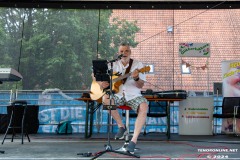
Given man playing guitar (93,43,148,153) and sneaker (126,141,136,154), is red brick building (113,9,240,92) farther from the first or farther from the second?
sneaker (126,141,136,154)

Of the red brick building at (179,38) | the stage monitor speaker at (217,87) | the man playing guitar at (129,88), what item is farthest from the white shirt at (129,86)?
the stage monitor speaker at (217,87)

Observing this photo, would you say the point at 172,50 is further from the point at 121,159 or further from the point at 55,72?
the point at 121,159

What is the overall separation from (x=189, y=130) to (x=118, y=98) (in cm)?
310

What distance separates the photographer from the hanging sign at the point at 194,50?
6973 millimetres

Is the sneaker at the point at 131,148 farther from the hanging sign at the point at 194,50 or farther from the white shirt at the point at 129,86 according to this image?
the hanging sign at the point at 194,50

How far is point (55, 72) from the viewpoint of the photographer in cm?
715

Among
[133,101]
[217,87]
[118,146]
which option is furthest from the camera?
[217,87]

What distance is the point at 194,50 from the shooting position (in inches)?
276

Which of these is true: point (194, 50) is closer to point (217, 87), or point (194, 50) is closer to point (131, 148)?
point (217, 87)

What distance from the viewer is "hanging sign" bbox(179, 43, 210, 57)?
697cm

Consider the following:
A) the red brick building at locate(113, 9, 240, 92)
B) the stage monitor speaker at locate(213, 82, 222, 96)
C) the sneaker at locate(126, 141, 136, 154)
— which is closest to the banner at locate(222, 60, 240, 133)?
the stage monitor speaker at locate(213, 82, 222, 96)

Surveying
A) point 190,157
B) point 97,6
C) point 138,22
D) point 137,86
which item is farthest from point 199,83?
Result: point 190,157

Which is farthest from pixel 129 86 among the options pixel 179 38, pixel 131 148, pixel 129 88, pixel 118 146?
pixel 179 38

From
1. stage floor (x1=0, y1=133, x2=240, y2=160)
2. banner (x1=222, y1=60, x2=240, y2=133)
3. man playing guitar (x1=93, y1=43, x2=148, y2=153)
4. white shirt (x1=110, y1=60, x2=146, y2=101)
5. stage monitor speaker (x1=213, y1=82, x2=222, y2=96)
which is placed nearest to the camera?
stage floor (x1=0, y1=133, x2=240, y2=160)
